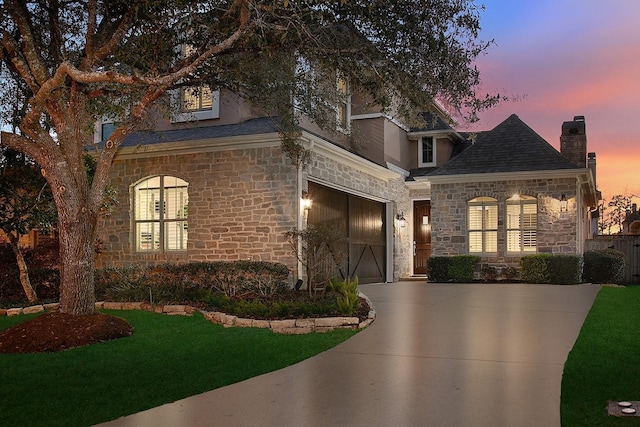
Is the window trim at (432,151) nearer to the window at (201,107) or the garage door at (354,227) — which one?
the garage door at (354,227)

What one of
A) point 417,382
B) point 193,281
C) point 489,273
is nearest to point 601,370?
point 417,382

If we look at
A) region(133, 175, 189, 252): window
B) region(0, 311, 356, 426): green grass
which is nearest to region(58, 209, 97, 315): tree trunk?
region(0, 311, 356, 426): green grass

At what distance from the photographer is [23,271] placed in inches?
495

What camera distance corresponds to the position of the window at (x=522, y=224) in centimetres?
1845

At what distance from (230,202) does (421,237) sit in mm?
9579

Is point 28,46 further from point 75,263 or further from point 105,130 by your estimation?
point 105,130

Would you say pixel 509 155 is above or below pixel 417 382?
above

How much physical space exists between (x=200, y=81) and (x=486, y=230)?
11.3 metres

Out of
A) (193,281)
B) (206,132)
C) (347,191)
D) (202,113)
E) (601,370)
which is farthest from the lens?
(347,191)

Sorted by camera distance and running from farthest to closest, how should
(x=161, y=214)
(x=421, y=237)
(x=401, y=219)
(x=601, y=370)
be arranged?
1. (x=421, y=237)
2. (x=401, y=219)
3. (x=161, y=214)
4. (x=601, y=370)

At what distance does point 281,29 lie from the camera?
27.0ft

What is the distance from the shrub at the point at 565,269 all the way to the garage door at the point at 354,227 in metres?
5.11

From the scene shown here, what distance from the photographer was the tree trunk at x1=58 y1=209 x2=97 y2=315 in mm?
9008

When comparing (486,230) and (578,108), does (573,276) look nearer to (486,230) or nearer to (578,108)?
(486,230)
